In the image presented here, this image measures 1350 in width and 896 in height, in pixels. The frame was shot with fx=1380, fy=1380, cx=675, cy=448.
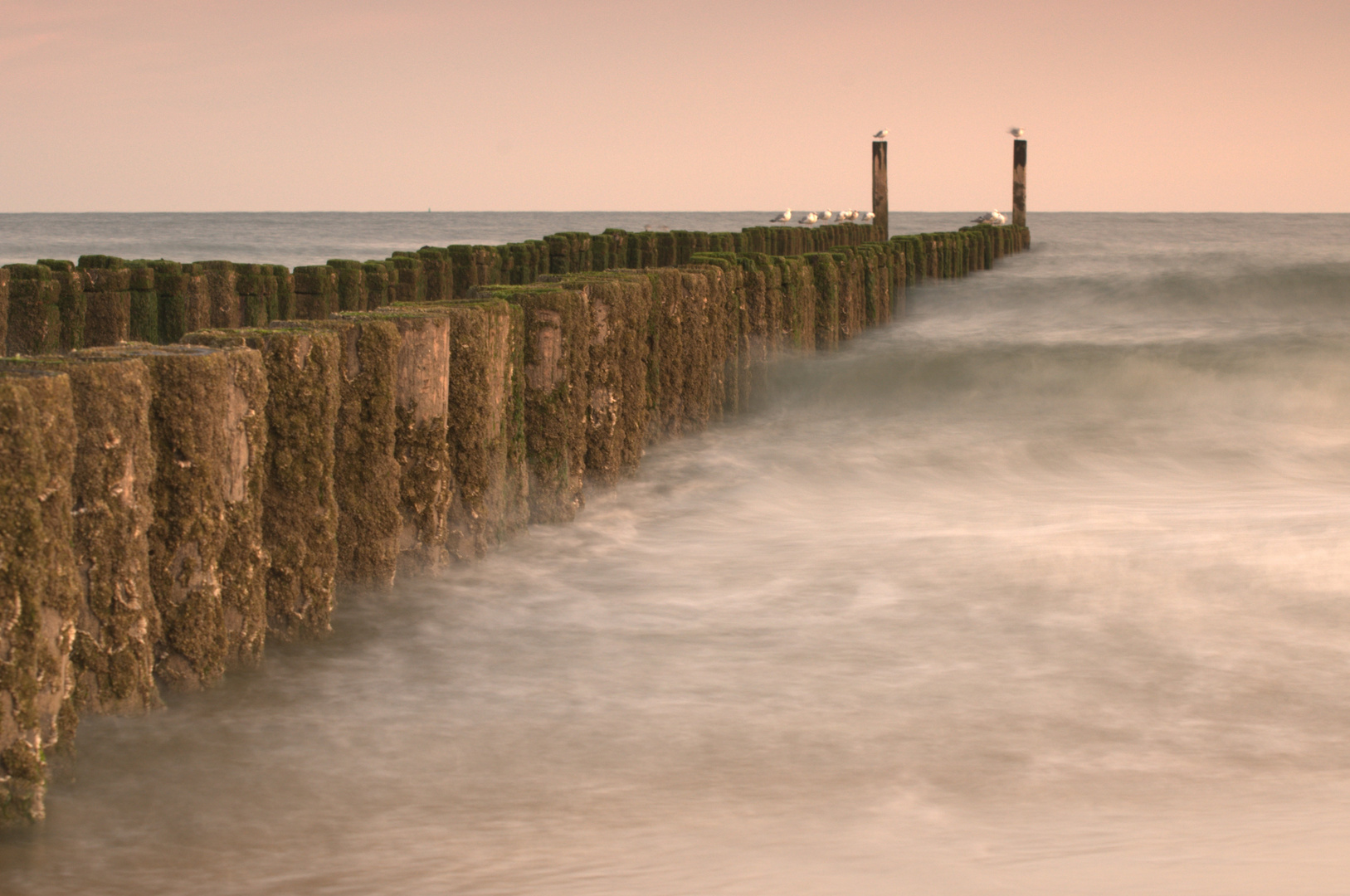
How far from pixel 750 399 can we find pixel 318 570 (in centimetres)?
513

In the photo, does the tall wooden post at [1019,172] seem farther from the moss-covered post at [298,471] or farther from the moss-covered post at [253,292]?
the moss-covered post at [298,471]

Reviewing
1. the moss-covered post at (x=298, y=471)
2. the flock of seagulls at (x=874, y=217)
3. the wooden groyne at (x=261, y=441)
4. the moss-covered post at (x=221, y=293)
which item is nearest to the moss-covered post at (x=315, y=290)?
the wooden groyne at (x=261, y=441)

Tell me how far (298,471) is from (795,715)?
1626mm

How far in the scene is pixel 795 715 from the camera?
3.88m

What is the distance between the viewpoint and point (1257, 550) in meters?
5.48

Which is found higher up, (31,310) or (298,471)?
(31,310)

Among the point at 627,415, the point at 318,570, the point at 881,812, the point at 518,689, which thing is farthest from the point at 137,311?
the point at 881,812

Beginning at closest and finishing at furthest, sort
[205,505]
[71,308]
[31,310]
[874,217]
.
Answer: [205,505] → [31,310] → [71,308] → [874,217]

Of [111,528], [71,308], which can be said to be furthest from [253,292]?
[111,528]

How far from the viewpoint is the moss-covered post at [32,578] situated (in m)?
2.78

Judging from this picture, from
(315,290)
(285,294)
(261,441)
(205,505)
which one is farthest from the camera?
(285,294)

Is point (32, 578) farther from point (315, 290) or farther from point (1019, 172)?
point (1019, 172)

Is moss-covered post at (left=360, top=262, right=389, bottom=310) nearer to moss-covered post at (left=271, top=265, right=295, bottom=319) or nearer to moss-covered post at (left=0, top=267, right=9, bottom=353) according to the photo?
moss-covered post at (left=271, top=265, right=295, bottom=319)

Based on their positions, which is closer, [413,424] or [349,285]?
[413,424]
